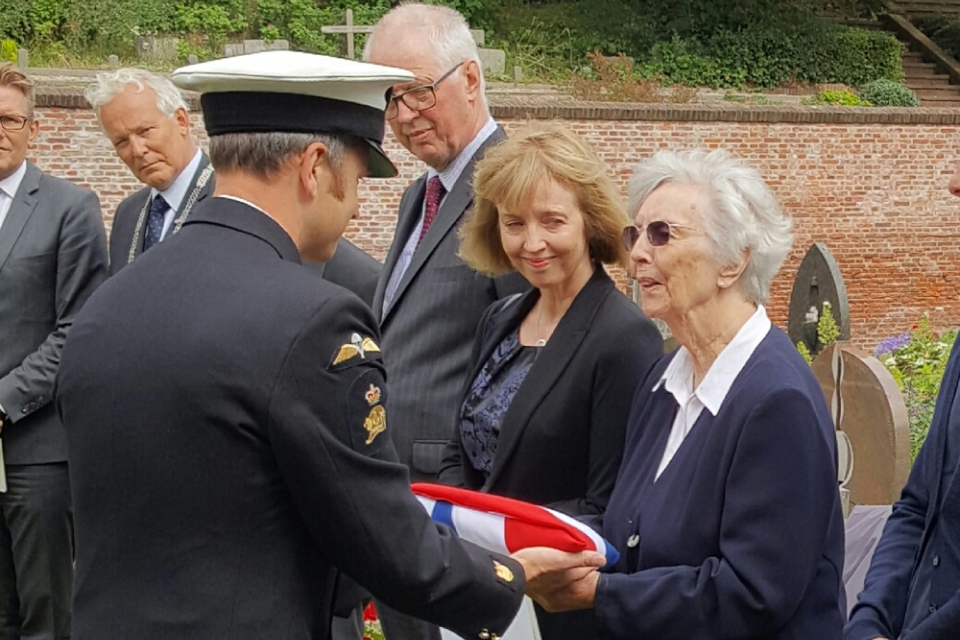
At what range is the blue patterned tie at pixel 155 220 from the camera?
4.77 m

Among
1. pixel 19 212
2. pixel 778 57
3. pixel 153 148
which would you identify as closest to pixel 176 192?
pixel 153 148

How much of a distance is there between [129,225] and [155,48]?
1636 centimetres

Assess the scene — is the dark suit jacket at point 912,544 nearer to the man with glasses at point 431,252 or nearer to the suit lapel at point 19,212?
the man with glasses at point 431,252

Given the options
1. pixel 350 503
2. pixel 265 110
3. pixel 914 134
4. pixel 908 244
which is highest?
pixel 265 110

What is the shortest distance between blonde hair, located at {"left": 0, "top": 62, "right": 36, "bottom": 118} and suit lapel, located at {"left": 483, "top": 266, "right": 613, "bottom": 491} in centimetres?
286

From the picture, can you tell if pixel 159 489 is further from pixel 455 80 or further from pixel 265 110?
pixel 455 80

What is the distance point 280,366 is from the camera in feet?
6.66

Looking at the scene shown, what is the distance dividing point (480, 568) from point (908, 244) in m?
16.3

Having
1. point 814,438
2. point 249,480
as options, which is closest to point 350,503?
point 249,480

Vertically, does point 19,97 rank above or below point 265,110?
below

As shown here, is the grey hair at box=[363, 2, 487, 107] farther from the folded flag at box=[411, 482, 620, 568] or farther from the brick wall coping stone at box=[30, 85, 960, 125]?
the brick wall coping stone at box=[30, 85, 960, 125]

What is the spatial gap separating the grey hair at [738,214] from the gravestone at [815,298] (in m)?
4.68

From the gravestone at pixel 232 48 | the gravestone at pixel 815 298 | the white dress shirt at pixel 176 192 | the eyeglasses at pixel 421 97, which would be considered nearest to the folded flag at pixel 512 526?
the eyeglasses at pixel 421 97

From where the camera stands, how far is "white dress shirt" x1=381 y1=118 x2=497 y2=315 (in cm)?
386
